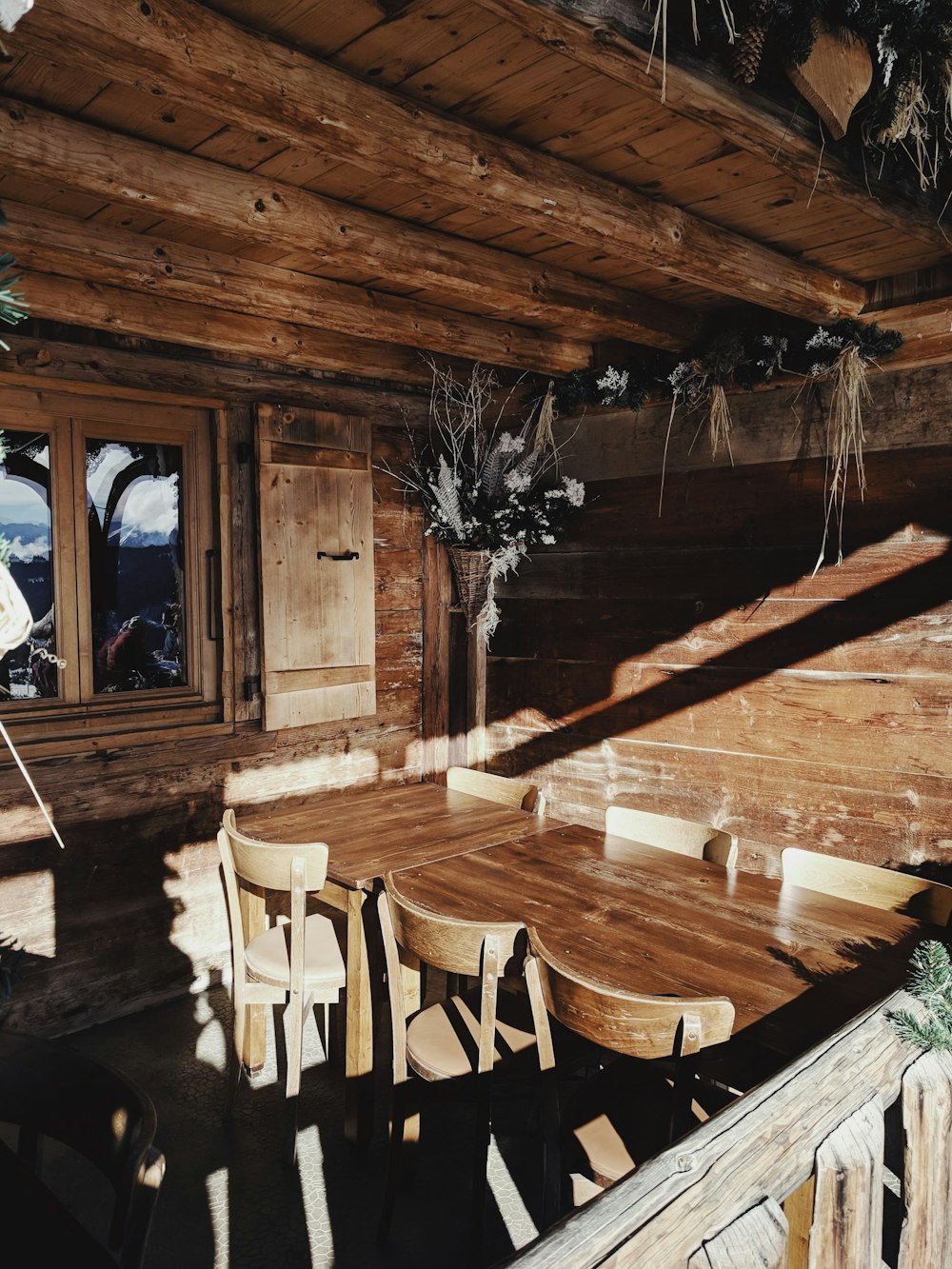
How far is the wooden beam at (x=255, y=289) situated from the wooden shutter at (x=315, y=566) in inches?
23.6

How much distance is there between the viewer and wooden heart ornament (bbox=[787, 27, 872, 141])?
1.97m

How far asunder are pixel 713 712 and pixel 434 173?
8.60 feet

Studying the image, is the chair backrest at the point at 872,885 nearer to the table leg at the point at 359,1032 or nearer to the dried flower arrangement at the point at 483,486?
the table leg at the point at 359,1032

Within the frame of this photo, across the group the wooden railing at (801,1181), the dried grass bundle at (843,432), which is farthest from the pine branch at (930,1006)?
the dried grass bundle at (843,432)

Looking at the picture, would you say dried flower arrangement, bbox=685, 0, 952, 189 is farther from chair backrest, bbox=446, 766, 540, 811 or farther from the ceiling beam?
chair backrest, bbox=446, 766, 540, 811

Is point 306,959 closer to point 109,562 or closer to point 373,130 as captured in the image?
point 109,562

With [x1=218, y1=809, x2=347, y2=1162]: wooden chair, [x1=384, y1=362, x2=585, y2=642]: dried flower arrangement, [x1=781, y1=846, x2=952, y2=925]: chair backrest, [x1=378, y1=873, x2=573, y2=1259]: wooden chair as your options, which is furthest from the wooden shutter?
[x1=781, y1=846, x2=952, y2=925]: chair backrest

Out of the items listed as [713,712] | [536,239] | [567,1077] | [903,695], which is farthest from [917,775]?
[536,239]

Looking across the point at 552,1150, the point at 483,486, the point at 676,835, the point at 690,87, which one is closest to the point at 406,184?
the point at 690,87

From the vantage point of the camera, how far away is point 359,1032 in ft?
8.89

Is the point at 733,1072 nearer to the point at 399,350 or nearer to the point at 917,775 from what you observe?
the point at 917,775

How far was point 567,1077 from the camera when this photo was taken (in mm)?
2619

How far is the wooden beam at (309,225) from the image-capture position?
2303mm

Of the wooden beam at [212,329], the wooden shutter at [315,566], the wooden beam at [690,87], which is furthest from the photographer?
the wooden shutter at [315,566]
